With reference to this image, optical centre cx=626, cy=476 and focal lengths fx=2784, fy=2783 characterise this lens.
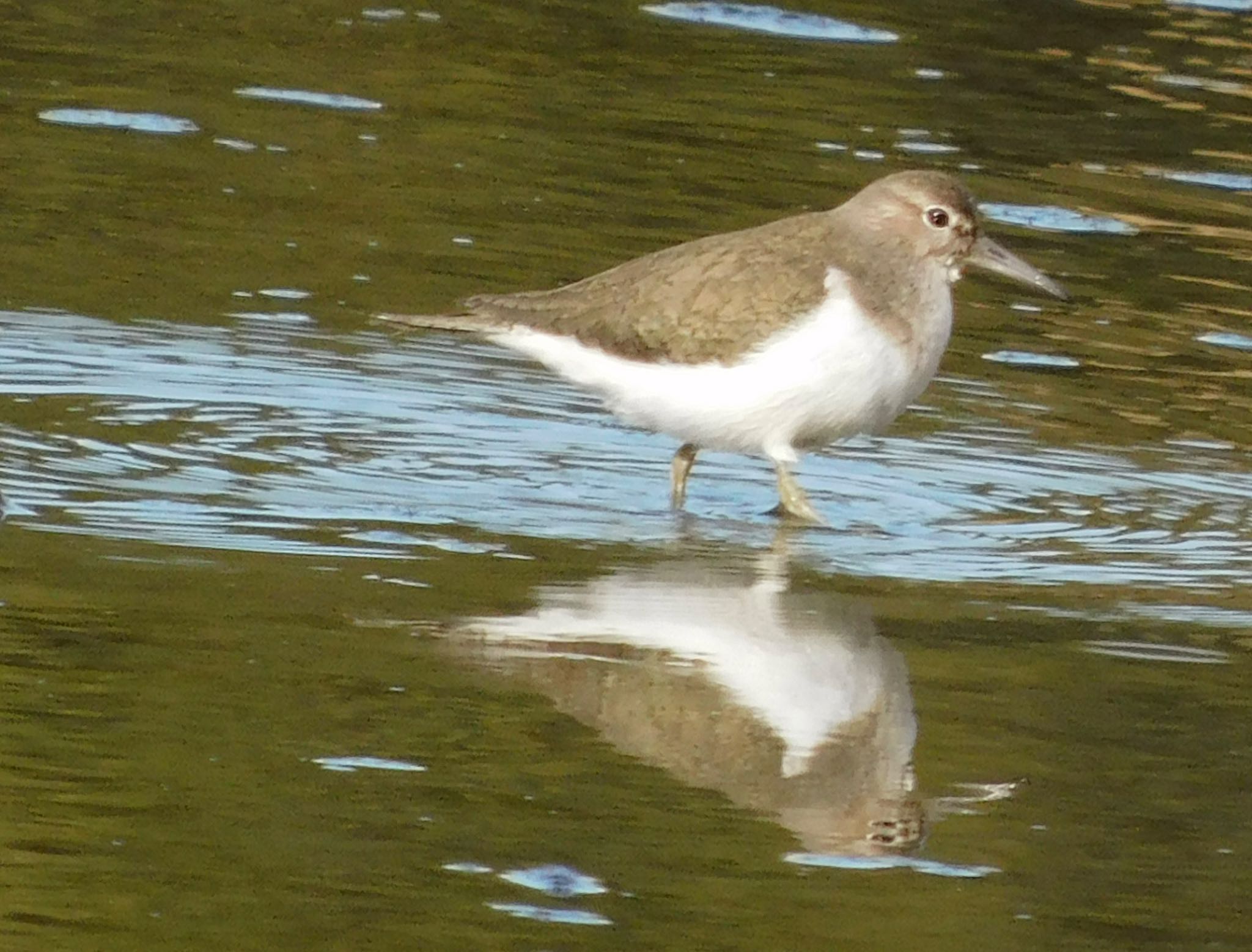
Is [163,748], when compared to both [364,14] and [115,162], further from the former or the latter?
[364,14]

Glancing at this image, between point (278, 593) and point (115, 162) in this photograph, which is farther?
point (115, 162)

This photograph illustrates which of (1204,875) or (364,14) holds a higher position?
(364,14)

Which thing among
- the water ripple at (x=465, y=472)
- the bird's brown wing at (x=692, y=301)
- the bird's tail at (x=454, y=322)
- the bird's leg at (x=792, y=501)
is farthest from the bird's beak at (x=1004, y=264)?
the bird's tail at (x=454, y=322)

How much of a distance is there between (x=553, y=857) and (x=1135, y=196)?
719cm

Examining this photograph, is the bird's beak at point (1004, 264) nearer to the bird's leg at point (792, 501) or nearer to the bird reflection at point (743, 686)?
the bird's leg at point (792, 501)

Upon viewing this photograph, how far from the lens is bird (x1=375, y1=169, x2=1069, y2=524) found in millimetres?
7840

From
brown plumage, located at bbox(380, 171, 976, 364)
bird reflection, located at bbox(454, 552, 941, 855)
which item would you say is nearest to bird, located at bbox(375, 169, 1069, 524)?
brown plumage, located at bbox(380, 171, 976, 364)

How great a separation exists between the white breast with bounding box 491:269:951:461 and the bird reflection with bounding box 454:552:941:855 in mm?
1012

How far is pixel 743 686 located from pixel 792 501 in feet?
6.64

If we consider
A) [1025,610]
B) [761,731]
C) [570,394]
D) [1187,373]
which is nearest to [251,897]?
[761,731]

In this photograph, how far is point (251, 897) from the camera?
461 cm

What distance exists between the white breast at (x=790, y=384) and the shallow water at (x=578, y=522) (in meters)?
0.25

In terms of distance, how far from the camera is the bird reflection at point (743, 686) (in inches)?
207

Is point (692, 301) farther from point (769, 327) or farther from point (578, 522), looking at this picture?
point (578, 522)
